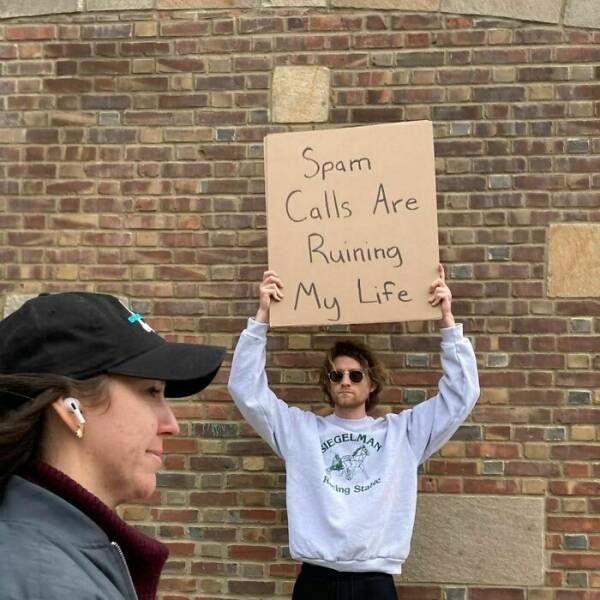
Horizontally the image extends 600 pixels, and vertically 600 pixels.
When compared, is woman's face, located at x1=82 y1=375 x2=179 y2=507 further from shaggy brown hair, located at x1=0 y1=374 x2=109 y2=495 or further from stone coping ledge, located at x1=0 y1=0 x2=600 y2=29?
stone coping ledge, located at x1=0 y1=0 x2=600 y2=29

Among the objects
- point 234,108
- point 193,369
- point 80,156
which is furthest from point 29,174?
point 193,369

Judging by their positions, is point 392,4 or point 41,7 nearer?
point 392,4

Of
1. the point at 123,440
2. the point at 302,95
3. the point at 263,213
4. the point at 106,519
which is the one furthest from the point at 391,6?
the point at 106,519

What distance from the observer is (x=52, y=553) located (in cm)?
120

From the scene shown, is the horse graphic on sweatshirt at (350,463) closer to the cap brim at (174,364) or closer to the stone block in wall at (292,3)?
the cap brim at (174,364)

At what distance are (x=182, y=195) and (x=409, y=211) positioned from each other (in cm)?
124

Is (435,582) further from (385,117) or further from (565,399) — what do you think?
(385,117)

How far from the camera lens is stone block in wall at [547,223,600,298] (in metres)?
3.72

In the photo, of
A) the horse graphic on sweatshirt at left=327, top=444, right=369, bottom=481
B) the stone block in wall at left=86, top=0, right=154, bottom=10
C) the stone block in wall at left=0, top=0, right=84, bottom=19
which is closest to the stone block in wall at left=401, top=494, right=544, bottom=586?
the horse graphic on sweatshirt at left=327, top=444, right=369, bottom=481

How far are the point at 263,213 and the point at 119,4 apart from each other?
49.4 inches

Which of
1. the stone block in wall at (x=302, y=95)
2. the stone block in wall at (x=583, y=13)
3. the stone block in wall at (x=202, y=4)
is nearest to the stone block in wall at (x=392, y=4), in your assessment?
the stone block in wall at (x=302, y=95)

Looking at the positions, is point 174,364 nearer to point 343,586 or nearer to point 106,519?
point 106,519

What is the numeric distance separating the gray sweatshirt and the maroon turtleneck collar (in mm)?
1607

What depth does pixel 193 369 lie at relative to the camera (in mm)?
1526
